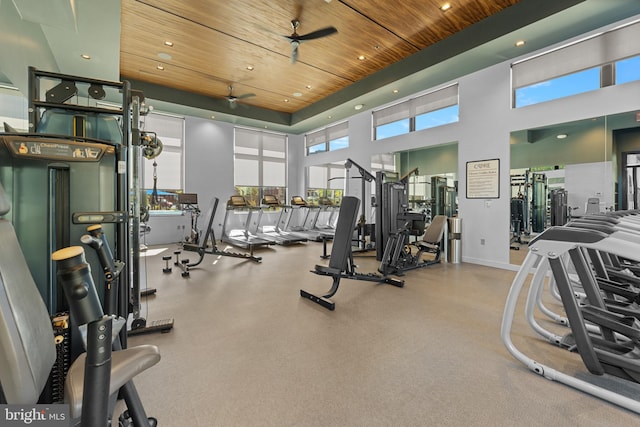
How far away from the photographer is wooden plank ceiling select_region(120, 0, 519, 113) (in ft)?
14.2

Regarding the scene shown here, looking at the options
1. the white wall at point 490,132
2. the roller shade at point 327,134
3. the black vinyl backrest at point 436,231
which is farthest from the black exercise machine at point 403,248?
the roller shade at point 327,134

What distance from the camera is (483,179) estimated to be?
5516 mm

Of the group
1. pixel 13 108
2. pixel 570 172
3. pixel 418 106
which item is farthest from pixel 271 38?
pixel 570 172

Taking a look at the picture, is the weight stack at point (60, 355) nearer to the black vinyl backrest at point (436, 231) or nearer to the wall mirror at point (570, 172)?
the black vinyl backrest at point (436, 231)

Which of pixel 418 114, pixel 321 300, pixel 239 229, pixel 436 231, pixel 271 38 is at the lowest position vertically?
pixel 321 300

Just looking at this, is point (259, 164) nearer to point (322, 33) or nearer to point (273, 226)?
point (273, 226)

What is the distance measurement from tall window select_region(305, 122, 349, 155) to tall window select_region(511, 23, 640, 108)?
4.81 m

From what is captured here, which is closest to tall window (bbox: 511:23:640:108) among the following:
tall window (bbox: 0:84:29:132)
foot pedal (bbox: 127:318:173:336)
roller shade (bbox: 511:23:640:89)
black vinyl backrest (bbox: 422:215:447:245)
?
roller shade (bbox: 511:23:640:89)

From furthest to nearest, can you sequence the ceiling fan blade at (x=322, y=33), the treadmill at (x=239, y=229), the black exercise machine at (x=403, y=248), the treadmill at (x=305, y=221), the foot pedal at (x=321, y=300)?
the treadmill at (x=305, y=221)
the treadmill at (x=239, y=229)
the black exercise machine at (x=403, y=248)
the ceiling fan blade at (x=322, y=33)
the foot pedal at (x=321, y=300)

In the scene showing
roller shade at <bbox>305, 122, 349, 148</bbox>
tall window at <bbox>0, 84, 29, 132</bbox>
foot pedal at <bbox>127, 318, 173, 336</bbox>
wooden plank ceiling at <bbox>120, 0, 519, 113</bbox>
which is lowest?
foot pedal at <bbox>127, 318, 173, 336</bbox>

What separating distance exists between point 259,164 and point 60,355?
9.16 metres

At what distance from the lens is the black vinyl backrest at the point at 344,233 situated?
3.43 m

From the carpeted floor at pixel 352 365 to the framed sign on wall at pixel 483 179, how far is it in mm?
2350

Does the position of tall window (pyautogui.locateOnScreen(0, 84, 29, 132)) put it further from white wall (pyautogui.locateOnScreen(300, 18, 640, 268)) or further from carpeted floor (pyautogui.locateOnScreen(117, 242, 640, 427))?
white wall (pyautogui.locateOnScreen(300, 18, 640, 268))
